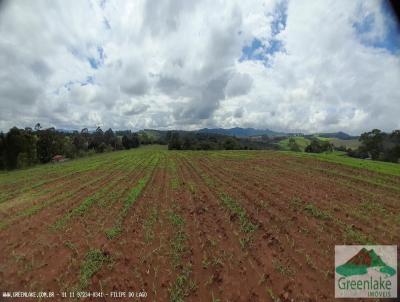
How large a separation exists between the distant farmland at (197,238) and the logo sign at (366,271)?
24 cm

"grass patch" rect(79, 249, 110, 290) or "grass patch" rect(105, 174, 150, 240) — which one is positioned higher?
"grass patch" rect(105, 174, 150, 240)

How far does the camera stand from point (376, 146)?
51938 mm

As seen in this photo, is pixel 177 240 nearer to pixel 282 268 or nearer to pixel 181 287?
pixel 181 287

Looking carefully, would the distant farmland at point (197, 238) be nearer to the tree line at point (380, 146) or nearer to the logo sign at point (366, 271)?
the logo sign at point (366, 271)

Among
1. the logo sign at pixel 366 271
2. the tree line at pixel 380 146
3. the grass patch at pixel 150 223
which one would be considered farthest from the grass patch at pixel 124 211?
the tree line at pixel 380 146

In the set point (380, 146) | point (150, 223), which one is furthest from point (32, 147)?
point (380, 146)

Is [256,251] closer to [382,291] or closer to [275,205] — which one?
[382,291]

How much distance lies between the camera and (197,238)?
708cm

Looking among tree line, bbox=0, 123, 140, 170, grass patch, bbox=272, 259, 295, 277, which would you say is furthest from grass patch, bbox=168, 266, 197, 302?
tree line, bbox=0, 123, 140, 170

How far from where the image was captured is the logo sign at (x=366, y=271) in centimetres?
463

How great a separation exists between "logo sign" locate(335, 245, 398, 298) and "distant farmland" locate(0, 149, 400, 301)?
0.24 metres

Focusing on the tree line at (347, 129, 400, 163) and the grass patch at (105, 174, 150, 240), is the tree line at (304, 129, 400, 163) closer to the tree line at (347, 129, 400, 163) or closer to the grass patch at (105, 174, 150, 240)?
the tree line at (347, 129, 400, 163)

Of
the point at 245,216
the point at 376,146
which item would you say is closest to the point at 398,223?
the point at 245,216

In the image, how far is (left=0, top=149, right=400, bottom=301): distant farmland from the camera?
501 centimetres
